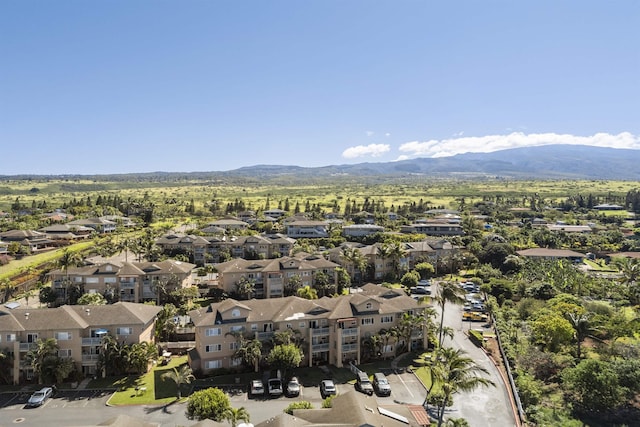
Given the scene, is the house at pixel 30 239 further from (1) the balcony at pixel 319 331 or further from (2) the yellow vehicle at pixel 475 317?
(2) the yellow vehicle at pixel 475 317

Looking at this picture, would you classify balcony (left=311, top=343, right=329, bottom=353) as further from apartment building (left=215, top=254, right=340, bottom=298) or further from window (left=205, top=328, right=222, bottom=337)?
apartment building (left=215, top=254, right=340, bottom=298)

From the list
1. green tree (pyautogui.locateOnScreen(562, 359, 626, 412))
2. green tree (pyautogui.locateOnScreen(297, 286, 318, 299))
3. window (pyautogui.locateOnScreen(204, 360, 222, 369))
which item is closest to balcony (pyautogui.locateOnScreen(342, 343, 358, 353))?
window (pyautogui.locateOnScreen(204, 360, 222, 369))

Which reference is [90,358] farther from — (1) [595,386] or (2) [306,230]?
(2) [306,230]

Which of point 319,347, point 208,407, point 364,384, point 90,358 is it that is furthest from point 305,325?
point 90,358

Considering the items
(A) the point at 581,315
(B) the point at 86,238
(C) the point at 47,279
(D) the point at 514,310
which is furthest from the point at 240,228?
(A) the point at 581,315

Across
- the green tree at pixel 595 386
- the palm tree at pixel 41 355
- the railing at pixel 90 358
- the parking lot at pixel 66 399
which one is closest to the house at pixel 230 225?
the railing at pixel 90 358

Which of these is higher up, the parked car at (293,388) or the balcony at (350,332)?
the balcony at (350,332)
